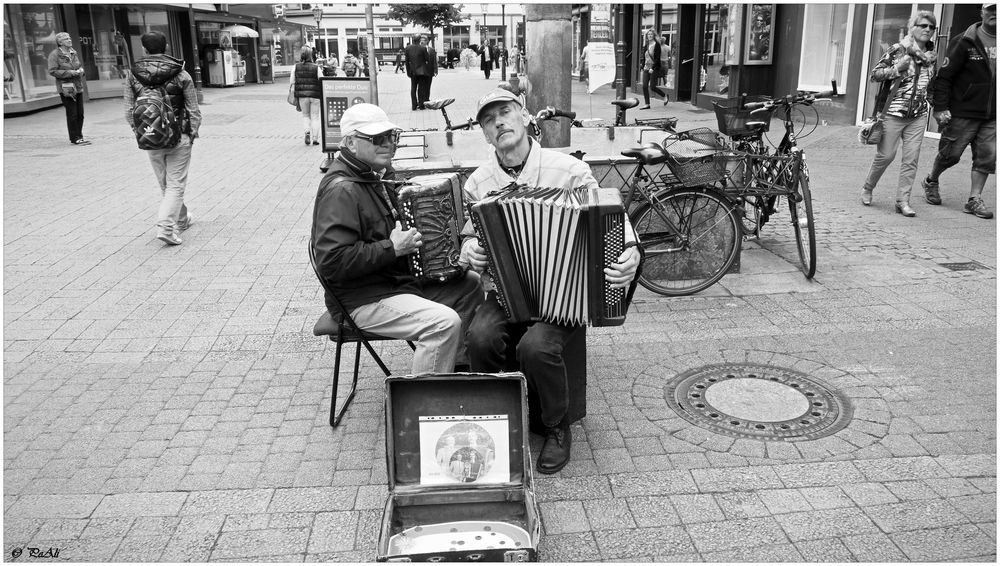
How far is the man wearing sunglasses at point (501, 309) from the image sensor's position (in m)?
3.26

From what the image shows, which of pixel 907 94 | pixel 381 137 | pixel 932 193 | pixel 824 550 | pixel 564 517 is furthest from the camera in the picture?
pixel 932 193

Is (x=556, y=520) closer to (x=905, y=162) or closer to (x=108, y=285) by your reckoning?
(x=108, y=285)

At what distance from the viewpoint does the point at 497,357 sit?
3.42 m

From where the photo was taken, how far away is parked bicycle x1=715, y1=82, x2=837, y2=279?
18.9 ft

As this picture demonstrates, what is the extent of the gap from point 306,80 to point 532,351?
10.8 meters

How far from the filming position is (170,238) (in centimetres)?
711

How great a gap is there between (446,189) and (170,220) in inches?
182

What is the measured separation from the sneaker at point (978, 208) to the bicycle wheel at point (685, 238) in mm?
3426

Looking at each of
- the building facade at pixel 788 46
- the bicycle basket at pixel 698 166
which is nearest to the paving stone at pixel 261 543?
the bicycle basket at pixel 698 166

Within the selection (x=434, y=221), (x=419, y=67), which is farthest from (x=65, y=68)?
(x=434, y=221)

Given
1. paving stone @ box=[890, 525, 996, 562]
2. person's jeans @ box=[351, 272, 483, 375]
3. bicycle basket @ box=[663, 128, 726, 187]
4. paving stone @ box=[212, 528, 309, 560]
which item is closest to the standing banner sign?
bicycle basket @ box=[663, 128, 726, 187]

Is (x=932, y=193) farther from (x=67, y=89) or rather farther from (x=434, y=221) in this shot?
(x=67, y=89)

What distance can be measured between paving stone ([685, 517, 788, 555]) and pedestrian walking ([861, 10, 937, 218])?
570 centimetres

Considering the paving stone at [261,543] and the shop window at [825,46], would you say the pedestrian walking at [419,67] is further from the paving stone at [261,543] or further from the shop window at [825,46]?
the paving stone at [261,543]
